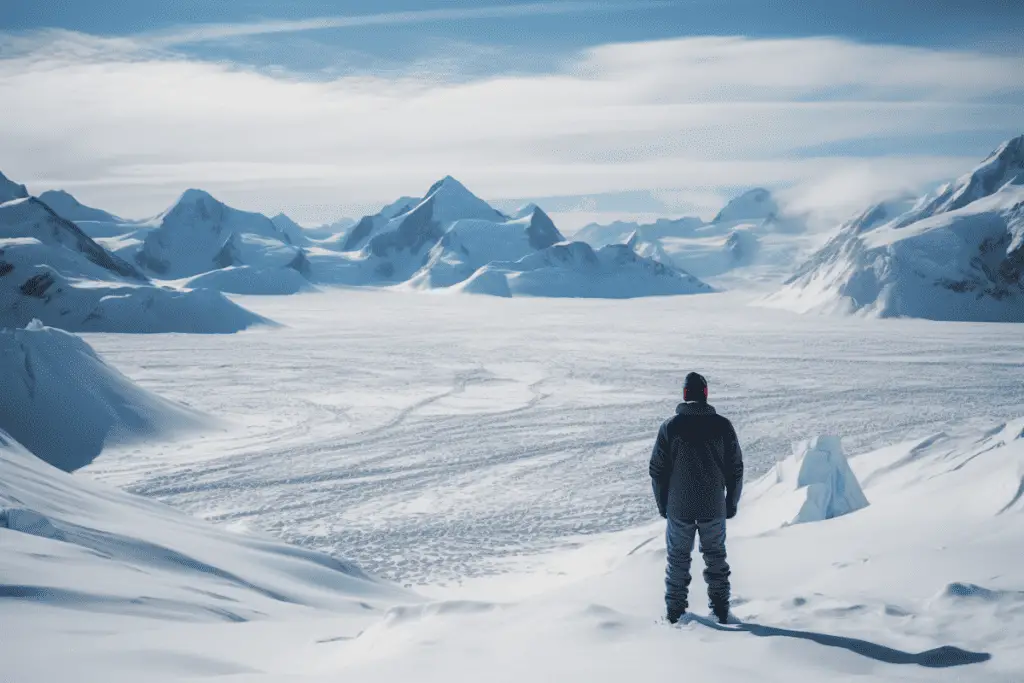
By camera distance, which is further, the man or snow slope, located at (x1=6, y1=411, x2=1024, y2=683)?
the man

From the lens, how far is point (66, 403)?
58.3ft

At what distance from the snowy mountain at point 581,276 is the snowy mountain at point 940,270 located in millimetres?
56918

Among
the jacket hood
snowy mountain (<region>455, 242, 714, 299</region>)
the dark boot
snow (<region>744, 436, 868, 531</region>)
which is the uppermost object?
snowy mountain (<region>455, 242, 714, 299</region>)

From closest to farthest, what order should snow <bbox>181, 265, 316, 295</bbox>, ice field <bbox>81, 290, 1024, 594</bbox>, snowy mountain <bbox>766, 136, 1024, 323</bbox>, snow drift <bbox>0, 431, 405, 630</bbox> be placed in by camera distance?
snow drift <bbox>0, 431, 405, 630</bbox>, ice field <bbox>81, 290, 1024, 594</bbox>, snowy mountain <bbox>766, 136, 1024, 323</bbox>, snow <bbox>181, 265, 316, 295</bbox>

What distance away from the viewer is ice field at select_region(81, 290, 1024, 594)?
512 inches

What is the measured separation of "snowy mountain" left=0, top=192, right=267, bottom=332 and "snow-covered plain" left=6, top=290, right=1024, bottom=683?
21061mm

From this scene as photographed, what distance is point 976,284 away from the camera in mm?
74875

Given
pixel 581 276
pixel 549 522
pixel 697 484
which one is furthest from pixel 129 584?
pixel 581 276

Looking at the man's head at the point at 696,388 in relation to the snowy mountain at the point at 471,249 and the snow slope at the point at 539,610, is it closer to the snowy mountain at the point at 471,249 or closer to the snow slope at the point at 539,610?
the snow slope at the point at 539,610

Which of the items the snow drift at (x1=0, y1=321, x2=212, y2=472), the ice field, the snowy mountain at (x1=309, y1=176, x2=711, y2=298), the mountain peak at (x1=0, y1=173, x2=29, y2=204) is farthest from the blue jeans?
the snowy mountain at (x1=309, y1=176, x2=711, y2=298)

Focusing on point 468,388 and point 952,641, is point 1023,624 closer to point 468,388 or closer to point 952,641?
point 952,641

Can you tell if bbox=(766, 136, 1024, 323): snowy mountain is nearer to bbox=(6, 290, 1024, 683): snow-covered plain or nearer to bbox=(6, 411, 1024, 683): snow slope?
bbox=(6, 290, 1024, 683): snow-covered plain

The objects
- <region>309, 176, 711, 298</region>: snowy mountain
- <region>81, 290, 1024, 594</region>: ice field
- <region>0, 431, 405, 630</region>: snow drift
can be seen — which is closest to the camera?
<region>0, 431, 405, 630</region>: snow drift

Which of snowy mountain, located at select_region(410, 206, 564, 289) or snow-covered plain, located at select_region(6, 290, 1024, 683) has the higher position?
snowy mountain, located at select_region(410, 206, 564, 289)
